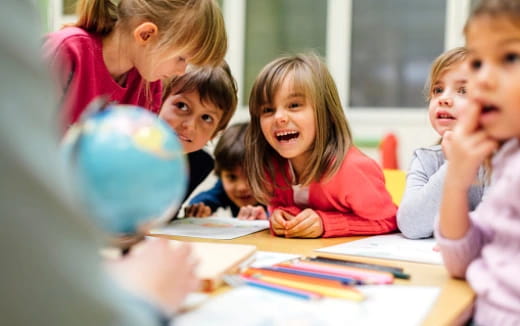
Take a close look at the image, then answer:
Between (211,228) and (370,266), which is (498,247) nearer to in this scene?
(370,266)

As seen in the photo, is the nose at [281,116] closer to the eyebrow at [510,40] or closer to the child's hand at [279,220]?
the child's hand at [279,220]

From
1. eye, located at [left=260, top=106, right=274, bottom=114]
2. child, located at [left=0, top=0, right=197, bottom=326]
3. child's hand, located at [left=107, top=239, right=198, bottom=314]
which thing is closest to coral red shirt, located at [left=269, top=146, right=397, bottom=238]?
eye, located at [left=260, top=106, right=274, bottom=114]

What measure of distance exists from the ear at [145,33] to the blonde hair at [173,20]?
1cm

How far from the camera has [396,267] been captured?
2.78 feet

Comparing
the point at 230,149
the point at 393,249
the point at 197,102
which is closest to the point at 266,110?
the point at 197,102

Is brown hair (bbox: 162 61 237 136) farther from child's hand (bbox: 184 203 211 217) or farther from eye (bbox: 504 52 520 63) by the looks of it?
eye (bbox: 504 52 520 63)

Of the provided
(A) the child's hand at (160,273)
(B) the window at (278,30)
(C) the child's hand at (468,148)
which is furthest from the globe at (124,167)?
(B) the window at (278,30)

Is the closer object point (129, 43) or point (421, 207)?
point (421, 207)

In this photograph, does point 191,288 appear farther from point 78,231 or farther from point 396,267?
point 396,267

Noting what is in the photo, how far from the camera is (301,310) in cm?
59

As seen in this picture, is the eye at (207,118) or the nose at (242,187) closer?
the eye at (207,118)

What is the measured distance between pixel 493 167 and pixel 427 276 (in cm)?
20

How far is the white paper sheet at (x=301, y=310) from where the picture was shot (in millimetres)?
561

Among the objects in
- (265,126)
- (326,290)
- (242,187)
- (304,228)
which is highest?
(265,126)
